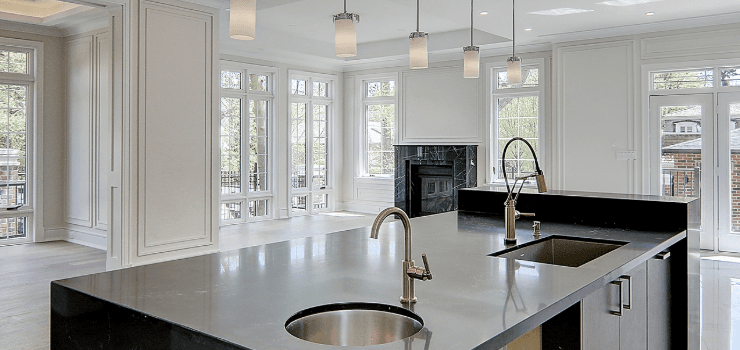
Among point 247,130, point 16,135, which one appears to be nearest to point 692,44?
point 247,130

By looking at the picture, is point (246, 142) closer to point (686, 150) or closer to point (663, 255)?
point (686, 150)

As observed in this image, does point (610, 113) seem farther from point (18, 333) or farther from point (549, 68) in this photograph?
point (18, 333)

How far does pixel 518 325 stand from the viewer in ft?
4.35

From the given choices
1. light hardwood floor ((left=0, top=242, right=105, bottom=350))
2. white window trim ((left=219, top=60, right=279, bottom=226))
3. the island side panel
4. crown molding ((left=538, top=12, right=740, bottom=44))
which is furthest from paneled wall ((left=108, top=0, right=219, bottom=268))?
crown molding ((left=538, top=12, right=740, bottom=44))

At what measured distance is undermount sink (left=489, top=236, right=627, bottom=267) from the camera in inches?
101

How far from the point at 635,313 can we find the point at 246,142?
7422mm

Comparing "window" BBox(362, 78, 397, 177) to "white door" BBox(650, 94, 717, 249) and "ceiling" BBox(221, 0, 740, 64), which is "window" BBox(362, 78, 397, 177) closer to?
"ceiling" BBox(221, 0, 740, 64)

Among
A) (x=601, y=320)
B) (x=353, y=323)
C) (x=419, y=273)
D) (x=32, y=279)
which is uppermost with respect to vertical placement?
(x=419, y=273)

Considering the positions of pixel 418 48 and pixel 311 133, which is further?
pixel 311 133

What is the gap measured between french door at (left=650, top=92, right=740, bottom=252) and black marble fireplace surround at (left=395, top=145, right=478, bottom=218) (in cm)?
281

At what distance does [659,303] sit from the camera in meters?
2.68

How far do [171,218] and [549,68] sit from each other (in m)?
5.57

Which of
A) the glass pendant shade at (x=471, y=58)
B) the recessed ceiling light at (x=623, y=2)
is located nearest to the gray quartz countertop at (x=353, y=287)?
the glass pendant shade at (x=471, y=58)

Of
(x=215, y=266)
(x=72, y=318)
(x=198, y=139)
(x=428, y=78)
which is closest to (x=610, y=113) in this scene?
(x=428, y=78)
